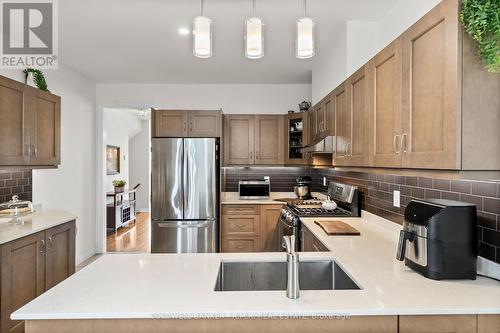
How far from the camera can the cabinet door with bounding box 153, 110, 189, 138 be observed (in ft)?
14.2

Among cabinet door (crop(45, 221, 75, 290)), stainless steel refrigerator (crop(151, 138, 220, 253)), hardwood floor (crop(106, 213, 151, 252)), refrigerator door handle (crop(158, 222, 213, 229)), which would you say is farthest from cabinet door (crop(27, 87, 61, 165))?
hardwood floor (crop(106, 213, 151, 252))

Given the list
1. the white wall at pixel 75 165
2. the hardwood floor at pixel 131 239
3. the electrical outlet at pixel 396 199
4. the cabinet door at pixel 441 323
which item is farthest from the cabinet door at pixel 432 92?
the hardwood floor at pixel 131 239

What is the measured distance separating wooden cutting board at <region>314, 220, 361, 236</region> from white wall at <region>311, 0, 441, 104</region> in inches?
53.3

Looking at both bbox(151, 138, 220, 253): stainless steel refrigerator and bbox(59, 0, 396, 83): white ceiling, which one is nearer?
bbox(59, 0, 396, 83): white ceiling

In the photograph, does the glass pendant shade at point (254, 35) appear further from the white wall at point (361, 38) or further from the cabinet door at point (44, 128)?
the cabinet door at point (44, 128)

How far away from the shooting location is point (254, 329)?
1.17m

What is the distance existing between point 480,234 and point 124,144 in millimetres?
7879

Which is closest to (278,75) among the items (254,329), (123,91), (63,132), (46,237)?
(123,91)

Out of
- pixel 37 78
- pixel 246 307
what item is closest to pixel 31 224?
pixel 37 78

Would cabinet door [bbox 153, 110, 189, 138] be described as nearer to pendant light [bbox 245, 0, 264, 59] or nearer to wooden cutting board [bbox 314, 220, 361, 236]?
wooden cutting board [bbox 314, 220, 361, 236]

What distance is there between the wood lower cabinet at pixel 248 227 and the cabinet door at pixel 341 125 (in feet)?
5.45

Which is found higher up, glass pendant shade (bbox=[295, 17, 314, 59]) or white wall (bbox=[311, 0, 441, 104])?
white wall (bbox=[311, 0, 441, 104])

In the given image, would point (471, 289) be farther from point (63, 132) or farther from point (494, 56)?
point (63, 132)

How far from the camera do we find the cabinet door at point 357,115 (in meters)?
2.11
